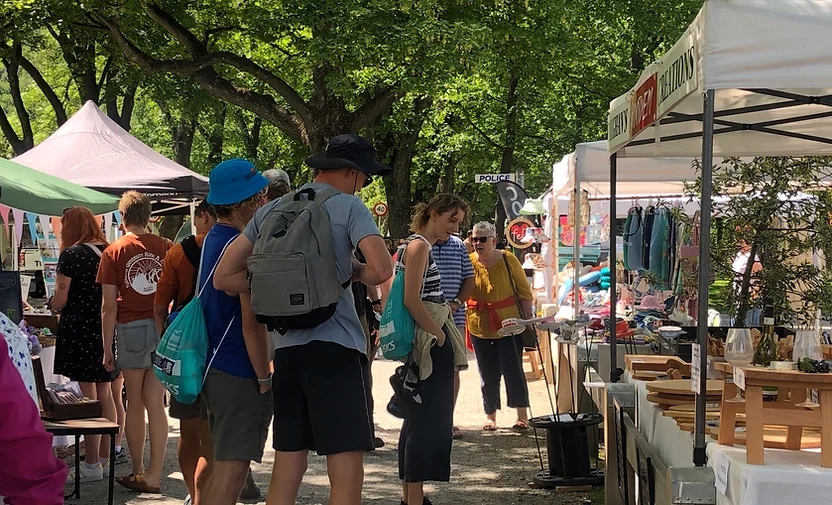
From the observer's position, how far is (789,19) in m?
3.27

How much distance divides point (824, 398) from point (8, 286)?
202 inches

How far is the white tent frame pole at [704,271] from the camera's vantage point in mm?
3562

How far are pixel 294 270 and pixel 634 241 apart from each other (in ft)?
22.5

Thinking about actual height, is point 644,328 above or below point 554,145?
below

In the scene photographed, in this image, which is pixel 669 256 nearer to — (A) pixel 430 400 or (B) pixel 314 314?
(A) pixel 430 400

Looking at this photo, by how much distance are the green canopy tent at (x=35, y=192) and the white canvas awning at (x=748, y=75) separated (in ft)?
15.1

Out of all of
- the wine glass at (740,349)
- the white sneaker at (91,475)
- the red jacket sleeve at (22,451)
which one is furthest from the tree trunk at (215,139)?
the red jacket sleeve at (22,451)

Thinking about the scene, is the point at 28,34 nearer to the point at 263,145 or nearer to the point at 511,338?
the point at 511,338

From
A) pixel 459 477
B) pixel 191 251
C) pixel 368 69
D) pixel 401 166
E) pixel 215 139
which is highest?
pixel 215 139

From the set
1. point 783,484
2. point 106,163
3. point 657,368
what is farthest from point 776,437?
point 106,163

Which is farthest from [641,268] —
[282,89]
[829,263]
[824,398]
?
[282,89]

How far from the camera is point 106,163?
12414mm

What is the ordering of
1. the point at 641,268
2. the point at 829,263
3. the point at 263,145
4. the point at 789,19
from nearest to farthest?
the point at 789,19 → the point at 829,263 → the point at 641,268 → the point at 263,145

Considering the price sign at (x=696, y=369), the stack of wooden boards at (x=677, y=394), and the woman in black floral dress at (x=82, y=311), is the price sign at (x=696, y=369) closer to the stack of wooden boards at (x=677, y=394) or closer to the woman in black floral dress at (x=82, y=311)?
the stack of wooden boards at (x=677, y=394)
